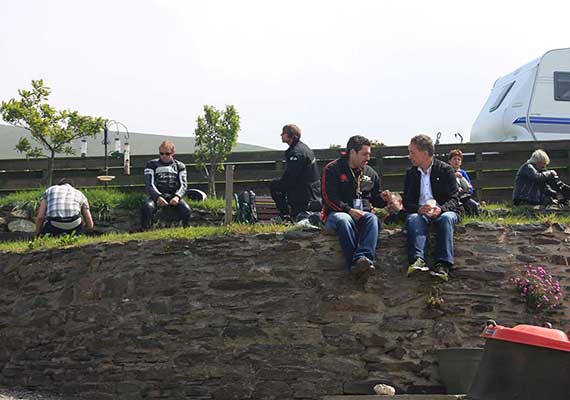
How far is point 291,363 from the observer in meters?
9.27

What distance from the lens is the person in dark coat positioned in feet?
38.6

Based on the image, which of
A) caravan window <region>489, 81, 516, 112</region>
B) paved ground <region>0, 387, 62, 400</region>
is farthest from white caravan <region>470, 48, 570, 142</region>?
paved ground <region>0, 387, 62, 400</region>

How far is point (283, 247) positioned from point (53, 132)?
7325mm

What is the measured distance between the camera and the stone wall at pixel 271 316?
362 inches

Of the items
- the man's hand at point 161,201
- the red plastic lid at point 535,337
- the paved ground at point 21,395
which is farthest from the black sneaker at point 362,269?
the paved ground at point 21,395

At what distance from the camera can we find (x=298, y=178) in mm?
10953

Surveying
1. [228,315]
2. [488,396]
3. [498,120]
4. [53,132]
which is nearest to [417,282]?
[228,315]

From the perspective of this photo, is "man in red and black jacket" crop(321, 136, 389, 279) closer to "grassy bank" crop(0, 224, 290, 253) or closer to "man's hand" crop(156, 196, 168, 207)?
"grassy bank" crop(0, 224, 290, 253)

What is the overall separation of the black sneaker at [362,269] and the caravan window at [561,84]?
966cm

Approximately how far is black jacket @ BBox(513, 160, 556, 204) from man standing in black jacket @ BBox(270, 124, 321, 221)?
8.91ft

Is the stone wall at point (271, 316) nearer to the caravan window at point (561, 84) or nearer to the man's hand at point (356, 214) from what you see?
the man's hand at point (356, 214)

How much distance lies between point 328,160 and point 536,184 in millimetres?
3904

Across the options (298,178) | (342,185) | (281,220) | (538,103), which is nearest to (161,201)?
(281,220)

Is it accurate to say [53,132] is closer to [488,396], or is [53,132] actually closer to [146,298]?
[146,298]
